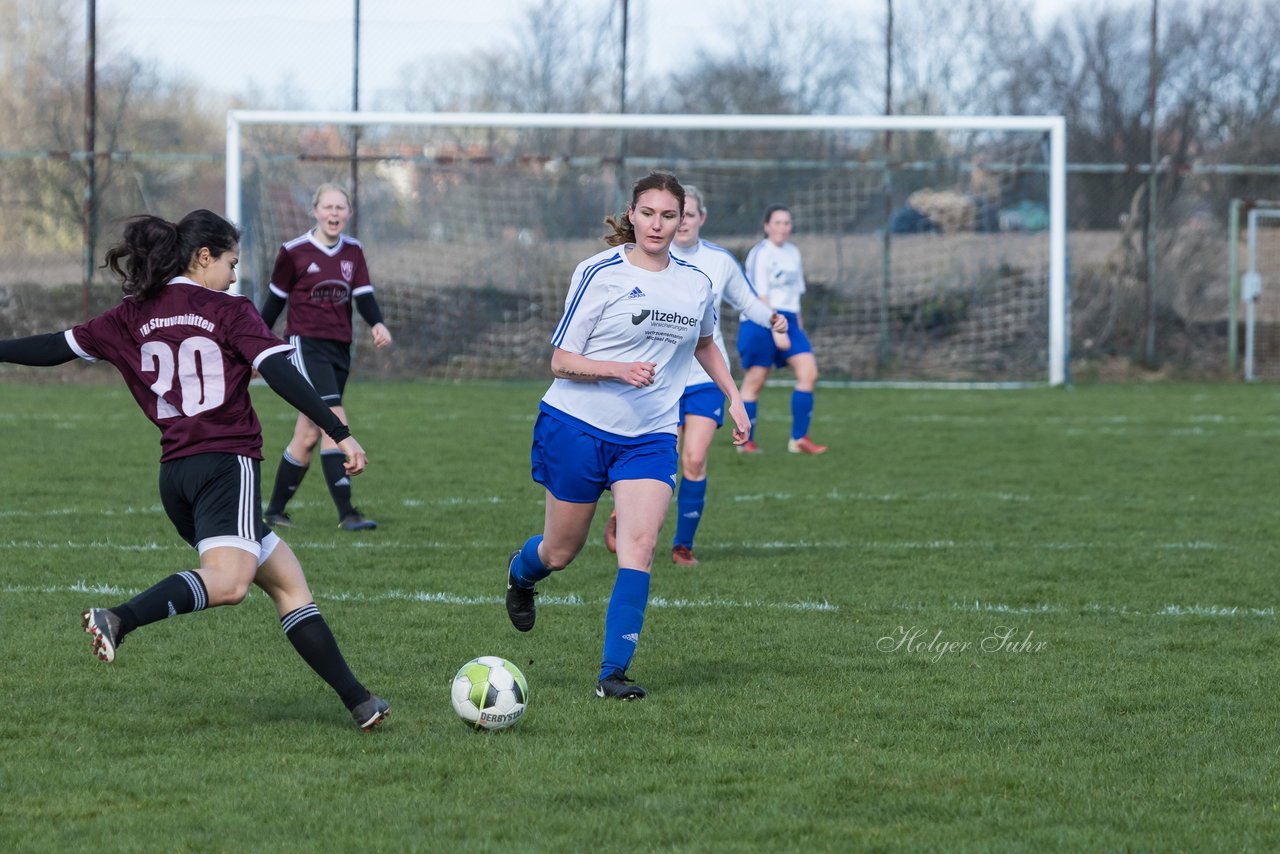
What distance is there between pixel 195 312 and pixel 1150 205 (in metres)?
20.1

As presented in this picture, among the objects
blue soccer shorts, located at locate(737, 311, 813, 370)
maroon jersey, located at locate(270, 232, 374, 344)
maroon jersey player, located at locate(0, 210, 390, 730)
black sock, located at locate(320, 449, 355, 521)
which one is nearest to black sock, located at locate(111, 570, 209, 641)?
maroon jersey player, located at locate(0, 210, 390, 730)

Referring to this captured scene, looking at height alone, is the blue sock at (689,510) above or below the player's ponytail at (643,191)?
below

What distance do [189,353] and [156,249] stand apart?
12.4 inches

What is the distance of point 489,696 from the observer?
4.82 metres

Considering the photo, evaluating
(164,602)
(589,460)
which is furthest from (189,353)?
(589,460)

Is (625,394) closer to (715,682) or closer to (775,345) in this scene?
(715,682)

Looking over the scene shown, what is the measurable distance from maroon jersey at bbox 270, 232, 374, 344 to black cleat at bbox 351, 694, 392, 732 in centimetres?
497

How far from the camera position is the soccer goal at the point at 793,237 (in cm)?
2123

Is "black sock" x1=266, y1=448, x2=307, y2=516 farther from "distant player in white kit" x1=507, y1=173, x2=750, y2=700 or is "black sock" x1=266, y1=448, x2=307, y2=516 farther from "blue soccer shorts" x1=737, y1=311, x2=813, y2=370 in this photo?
"blue soccer shorts" x1=737, y1=311, x2=813, y2=370

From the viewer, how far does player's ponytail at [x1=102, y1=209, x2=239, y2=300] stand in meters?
4.72

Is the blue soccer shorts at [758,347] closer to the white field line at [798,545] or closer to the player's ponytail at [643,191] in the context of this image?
the white field line at [798,545]

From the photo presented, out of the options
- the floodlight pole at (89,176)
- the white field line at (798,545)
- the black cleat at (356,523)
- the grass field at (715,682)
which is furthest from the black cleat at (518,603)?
the floodlight pole at (89,176)

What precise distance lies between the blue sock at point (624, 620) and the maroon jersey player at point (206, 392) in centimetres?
82

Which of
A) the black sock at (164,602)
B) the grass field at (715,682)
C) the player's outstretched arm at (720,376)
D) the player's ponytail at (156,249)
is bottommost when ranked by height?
the grass field at (715,682)
